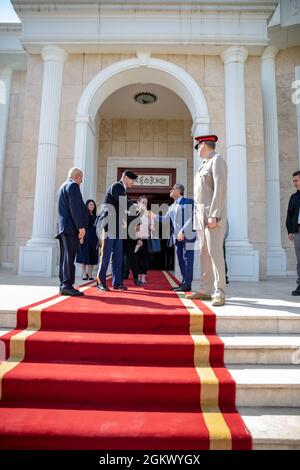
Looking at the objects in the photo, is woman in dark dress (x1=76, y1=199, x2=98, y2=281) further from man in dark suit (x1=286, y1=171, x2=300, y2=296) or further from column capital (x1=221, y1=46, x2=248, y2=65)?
column capital (x1=221, y1=46, x2=248, y2=65)

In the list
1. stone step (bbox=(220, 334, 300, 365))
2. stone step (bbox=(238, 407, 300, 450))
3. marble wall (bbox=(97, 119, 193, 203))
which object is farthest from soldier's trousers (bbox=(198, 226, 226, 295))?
marble wall (bbox=(97, 119, 193, 203))

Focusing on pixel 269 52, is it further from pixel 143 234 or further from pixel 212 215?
pixel 212 215

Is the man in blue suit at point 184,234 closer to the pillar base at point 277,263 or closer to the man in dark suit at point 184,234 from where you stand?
the man in dark suit at point 184,234

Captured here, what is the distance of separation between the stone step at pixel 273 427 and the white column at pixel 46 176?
5447 millimetres

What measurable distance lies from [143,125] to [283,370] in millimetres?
9603

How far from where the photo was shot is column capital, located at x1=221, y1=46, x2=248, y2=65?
282 inches

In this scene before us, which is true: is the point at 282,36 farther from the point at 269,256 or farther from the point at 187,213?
the point at 187,213

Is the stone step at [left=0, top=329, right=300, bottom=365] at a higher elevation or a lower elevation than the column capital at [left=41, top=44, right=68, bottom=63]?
lower

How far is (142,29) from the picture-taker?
7191 mm

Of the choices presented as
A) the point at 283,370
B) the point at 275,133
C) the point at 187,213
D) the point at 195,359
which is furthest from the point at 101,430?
the point at 275,133

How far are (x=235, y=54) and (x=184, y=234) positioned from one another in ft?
17.2

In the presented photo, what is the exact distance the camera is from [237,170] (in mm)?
6945

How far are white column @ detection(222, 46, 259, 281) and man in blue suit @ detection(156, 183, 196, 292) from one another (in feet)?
7.71

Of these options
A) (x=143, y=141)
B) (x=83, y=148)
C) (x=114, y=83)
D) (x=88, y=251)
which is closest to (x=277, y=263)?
(x=88, y=251)
